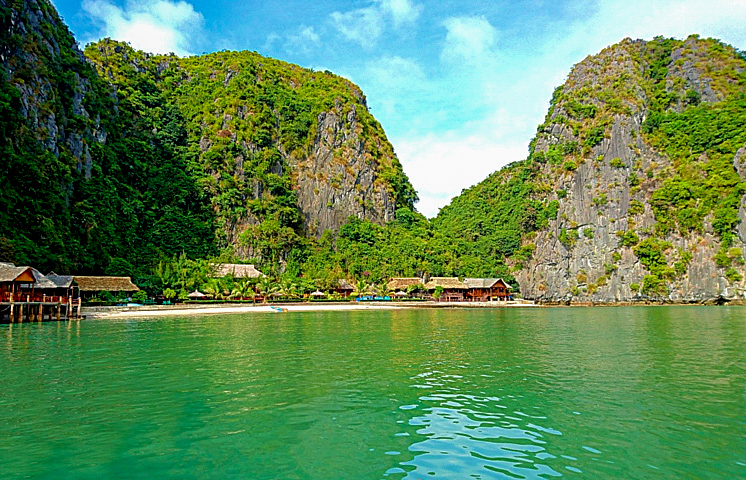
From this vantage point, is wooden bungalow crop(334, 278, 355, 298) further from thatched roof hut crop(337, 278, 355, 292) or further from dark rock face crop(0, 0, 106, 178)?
dark rock face crop(0, 0, 106, 178)

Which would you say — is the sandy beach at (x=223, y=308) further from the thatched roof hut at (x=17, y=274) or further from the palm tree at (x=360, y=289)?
the palm tree at (x=360, y=289)

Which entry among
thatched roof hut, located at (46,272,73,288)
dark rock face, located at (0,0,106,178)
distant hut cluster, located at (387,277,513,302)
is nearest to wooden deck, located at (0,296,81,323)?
thatched roof hut, located at (46,272,73,288)

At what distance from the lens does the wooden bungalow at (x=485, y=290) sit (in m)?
82.8

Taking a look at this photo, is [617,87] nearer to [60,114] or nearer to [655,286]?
[655,286]

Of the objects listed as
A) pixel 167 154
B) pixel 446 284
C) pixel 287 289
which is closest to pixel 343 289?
pixel 287 289

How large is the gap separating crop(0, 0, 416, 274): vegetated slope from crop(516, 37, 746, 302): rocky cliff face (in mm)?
38267

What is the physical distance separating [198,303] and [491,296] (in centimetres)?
5080

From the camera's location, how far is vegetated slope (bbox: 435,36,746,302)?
8719 cm

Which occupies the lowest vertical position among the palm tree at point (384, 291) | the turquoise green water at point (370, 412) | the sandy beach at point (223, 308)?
the sandy beach at point (223, 308)

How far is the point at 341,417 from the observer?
11375mm

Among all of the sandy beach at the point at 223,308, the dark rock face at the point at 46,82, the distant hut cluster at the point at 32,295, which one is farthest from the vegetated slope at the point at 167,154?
the sandy beach at the point at 223,308

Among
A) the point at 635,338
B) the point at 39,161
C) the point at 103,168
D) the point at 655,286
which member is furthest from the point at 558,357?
the point at 655,286

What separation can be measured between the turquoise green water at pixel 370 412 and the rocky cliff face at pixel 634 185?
76333 millimetres

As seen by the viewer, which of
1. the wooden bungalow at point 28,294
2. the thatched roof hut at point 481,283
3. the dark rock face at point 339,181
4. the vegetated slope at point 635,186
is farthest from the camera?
the dark rock face at point 339,181
